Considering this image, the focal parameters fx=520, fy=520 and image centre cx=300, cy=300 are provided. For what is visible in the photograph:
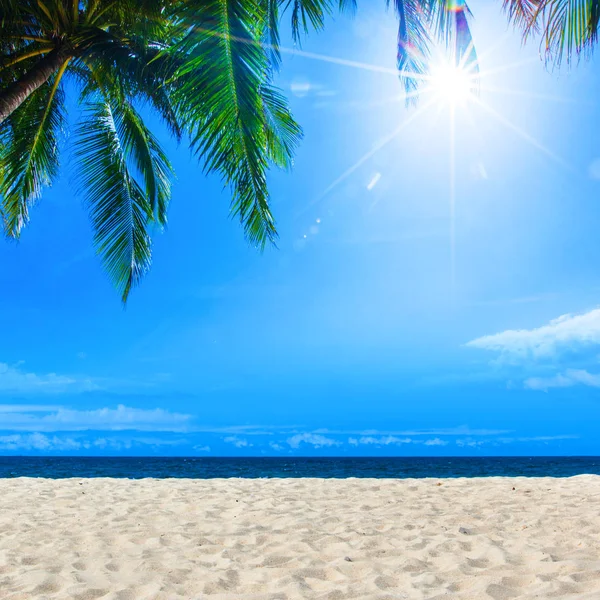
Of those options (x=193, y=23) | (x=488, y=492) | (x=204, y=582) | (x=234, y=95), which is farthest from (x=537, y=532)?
(x=193, y=23)

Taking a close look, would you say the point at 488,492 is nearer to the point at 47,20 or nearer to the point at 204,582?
the point at 204,582

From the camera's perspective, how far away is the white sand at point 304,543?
3277 millimetres

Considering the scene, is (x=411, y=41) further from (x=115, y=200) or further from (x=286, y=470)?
(x=286, y=470)

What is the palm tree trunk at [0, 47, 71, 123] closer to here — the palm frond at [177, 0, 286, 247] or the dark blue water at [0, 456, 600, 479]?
the palm frond at [177, 0, 286, 247]

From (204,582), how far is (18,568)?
1.48m

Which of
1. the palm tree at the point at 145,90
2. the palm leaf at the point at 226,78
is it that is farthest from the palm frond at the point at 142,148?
the palm leaf at the point at 226,78

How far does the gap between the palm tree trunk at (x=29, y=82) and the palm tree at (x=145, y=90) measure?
0.01 meters

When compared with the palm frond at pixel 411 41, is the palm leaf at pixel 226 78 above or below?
below

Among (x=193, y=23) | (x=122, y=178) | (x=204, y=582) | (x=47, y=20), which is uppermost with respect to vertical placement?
(x=47, y=20)

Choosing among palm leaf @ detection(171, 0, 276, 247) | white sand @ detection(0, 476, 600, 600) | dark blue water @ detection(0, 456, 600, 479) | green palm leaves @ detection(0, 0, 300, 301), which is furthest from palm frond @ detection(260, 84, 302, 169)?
dark blue water @ detection(0, 456, 600, 479)

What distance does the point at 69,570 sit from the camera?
371 centimetres

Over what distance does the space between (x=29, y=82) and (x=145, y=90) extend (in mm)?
1251

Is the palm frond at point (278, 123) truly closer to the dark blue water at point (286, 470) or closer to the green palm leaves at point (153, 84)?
the green palm leaves at point (153, 84)

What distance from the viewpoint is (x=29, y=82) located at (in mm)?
5574
